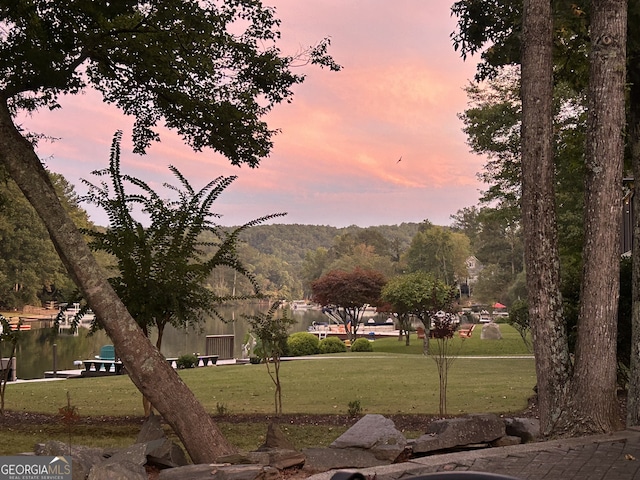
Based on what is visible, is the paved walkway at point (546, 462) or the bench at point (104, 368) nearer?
the paved walkway at point (546, 462)

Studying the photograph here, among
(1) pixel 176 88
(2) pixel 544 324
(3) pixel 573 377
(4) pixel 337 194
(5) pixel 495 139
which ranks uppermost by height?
(4) pixel 337 194

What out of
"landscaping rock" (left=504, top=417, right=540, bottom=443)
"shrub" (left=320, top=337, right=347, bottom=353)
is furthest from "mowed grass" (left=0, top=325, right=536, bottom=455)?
"shrub" (left=320, top=337, right=347, bottom=353)

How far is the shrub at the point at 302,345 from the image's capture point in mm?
28312

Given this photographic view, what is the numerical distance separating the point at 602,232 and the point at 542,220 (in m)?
0.60

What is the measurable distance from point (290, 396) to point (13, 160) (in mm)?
8246

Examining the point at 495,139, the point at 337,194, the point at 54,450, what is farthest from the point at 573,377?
the point at 337,194

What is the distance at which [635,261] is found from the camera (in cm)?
848

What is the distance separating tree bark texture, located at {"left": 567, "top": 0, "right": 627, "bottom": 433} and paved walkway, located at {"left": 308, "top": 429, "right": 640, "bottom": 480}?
0.56m

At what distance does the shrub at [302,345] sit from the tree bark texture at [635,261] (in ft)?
66.2

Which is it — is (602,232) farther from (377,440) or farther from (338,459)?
(338,459)

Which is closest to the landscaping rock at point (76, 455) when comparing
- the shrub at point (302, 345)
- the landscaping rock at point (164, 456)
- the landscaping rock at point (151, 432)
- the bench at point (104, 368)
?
the landscaping rock at point (164, 456)

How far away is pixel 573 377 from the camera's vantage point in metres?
7.42

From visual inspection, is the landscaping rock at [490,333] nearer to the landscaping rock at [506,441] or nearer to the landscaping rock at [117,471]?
the landscaping rock at [506,441]

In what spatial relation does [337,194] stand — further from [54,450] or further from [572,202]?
[54,450]
